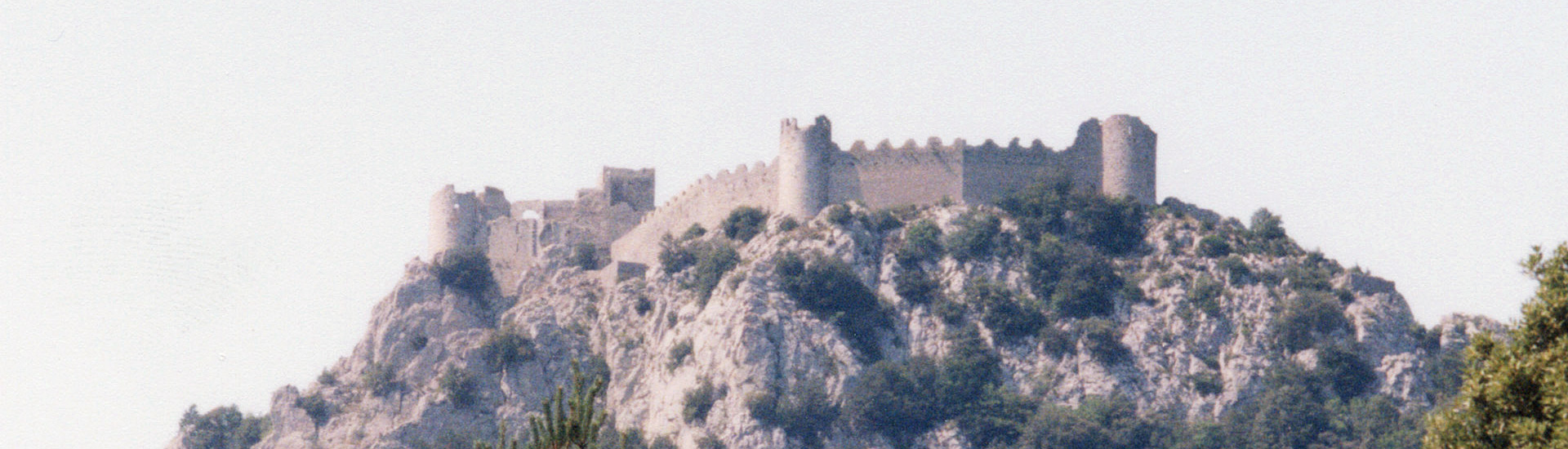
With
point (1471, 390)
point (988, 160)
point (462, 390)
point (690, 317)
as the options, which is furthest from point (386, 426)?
point (1471, 390)

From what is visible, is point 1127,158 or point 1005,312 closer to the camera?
point 1005,312

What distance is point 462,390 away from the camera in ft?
293

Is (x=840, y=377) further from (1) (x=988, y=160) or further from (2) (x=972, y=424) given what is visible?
(1) (x=988, y=160)

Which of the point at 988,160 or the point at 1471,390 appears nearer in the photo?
the point at 1471,390

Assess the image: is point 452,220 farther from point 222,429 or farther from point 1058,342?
point 1058,342

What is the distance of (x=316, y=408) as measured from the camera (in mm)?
90625

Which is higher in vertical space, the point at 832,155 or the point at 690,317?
the point at 832,155

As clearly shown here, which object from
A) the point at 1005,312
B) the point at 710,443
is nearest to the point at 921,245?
the point at 1005,312

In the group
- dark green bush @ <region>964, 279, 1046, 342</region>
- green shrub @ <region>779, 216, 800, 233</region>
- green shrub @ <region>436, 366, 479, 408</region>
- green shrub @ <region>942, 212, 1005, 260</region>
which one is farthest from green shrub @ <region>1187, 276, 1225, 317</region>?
green shrub @ <region>436, 366, 479, 408</region>

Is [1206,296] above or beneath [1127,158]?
beneath

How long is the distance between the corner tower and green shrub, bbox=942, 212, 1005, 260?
5043 mm

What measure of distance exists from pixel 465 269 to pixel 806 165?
1491 cm

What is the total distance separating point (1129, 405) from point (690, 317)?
53.1 feet

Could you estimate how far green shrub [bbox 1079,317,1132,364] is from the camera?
85.1m
